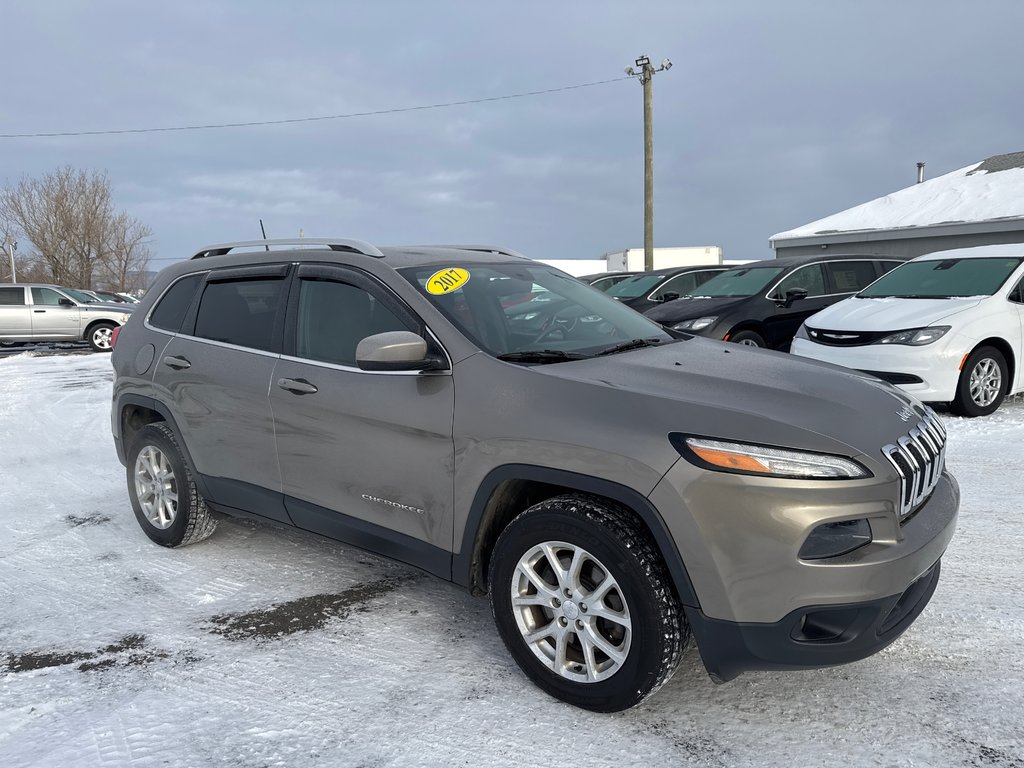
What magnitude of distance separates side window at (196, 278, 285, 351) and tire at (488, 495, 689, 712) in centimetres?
184

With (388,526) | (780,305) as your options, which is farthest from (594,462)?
(780,305)

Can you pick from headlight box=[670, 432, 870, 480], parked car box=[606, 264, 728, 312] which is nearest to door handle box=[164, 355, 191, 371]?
headlight box=[670, 432, 870, 480]

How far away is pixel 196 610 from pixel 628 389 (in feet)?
7.92

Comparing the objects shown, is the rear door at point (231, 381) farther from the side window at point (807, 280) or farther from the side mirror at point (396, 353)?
the side window at point (807, 280)

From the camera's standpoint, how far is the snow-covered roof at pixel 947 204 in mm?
18250

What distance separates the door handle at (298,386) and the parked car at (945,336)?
17.7 ft

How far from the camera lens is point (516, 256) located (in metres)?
4.47

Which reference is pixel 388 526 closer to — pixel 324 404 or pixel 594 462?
pixel 324 404

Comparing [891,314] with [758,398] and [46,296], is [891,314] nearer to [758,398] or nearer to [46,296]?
[758,398]

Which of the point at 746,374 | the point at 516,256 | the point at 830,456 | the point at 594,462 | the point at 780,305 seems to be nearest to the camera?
the point at 830,456

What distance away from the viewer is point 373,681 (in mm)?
3154

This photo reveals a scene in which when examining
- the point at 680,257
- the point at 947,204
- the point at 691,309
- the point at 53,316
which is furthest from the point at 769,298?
the point at 680,257

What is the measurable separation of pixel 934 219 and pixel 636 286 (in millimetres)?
8665

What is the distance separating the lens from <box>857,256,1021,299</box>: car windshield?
8203 mm
